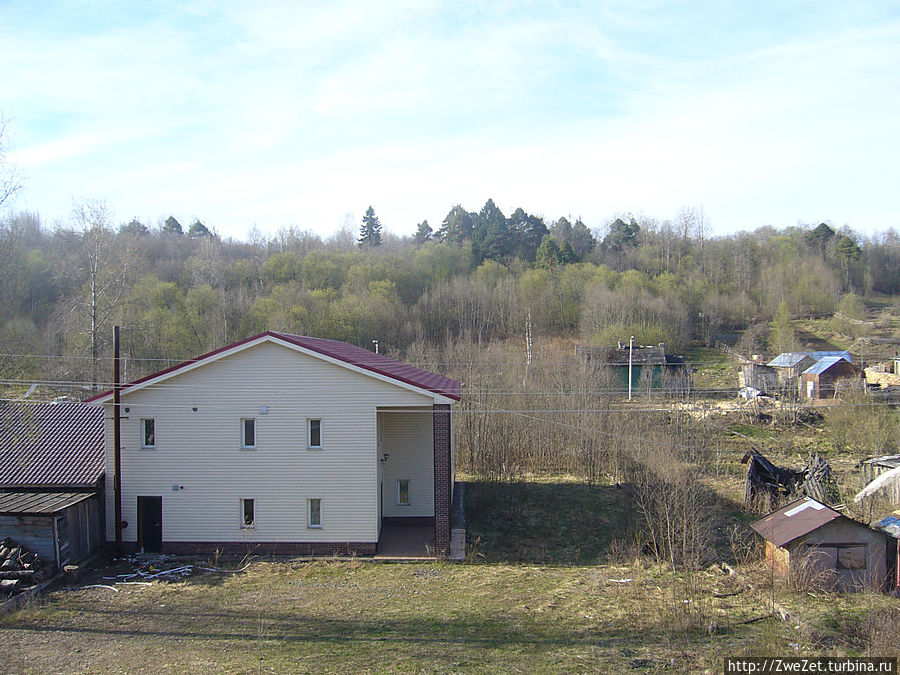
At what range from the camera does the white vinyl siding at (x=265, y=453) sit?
16.3 meters

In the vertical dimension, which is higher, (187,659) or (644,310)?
(644,310)

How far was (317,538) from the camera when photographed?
16234mm

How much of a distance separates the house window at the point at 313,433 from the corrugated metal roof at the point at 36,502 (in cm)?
581

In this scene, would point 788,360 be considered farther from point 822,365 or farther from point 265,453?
point 265,453

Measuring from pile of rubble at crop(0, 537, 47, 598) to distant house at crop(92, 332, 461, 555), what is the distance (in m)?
2.42

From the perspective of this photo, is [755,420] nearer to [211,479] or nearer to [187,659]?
[211,479]

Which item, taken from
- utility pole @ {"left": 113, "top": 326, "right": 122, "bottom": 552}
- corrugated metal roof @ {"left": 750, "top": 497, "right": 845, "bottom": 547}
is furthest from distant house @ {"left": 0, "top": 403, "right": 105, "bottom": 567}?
corrugated metal roof @ {"left": 750, "top": 497, "right": 845, "bottom": 547}

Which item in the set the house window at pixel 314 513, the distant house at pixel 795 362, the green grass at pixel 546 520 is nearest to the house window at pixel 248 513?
the house window at pixel 314 513

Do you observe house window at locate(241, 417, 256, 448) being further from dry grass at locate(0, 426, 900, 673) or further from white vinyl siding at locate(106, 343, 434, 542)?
dry grass at locate(0, 426, 900, 673)

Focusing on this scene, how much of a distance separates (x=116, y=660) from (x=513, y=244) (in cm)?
7326

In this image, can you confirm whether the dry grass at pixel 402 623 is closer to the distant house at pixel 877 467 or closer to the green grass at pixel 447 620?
the green grass at pixel 447 620

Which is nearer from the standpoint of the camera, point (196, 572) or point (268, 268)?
point (196, 572)

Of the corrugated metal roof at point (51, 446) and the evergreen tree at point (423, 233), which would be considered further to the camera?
the evergreen tree at point (423, 233)

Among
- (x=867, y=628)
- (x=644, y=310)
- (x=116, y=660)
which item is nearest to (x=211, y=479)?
(x=116, y=660)
